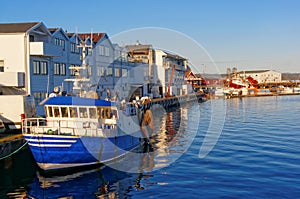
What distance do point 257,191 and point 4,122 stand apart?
72.0 feet

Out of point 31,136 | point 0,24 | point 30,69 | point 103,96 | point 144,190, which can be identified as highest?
point 0,24

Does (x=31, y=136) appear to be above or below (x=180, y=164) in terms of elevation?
above

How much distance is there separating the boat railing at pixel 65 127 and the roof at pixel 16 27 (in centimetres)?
1665

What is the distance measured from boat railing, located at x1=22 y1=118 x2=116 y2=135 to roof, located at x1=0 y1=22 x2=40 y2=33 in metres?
16.7

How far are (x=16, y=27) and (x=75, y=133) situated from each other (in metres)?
20.8

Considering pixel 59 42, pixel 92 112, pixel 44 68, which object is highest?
pixel 59 42

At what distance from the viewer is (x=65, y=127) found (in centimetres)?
2156

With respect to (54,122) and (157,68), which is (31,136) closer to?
(54,122)

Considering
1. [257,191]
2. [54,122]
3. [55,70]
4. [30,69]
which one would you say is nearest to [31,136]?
[54,122]

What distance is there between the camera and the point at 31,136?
21125mm

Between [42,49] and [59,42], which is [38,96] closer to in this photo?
[42,49]

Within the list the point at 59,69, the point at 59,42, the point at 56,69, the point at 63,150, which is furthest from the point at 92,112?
the point at 59,42

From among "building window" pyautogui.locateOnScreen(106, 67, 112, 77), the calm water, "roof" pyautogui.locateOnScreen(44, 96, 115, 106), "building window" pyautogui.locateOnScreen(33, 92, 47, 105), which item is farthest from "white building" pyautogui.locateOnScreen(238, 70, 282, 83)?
"roof" pyautogui.locateOnScreen(44, 96, 115, 106)

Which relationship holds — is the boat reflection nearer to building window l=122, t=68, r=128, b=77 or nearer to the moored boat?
the moored boat
